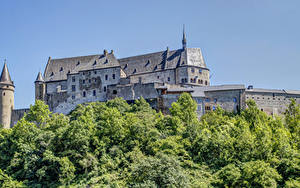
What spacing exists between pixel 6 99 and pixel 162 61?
28.0 metres

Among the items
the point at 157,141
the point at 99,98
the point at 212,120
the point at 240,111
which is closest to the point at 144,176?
the point at 157,141

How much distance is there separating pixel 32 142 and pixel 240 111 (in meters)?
31.2

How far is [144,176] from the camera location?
36844 mm

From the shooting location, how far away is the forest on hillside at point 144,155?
125 ft

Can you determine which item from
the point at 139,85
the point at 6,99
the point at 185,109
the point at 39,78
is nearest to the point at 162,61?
the point at 139,85

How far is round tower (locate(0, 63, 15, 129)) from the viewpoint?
229ft

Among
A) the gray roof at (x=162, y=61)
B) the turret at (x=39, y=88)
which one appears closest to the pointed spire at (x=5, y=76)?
the turret at (x=39, y=88)

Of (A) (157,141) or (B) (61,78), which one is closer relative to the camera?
(A) (157,141)

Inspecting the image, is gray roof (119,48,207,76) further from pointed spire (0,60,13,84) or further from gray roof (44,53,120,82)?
pointed spire (0,60,13,84)

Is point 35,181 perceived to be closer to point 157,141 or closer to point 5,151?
point 5,151

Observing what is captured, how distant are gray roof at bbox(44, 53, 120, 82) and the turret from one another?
123 centimetres

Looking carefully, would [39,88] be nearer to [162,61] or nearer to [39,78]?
[39,78]

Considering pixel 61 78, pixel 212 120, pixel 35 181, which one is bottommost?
pixel 35 181

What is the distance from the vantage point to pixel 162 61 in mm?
76688
